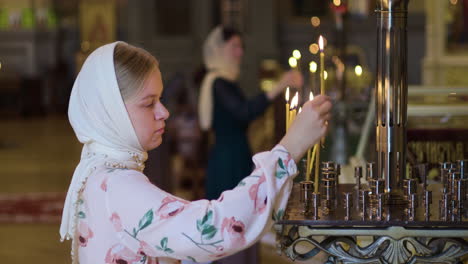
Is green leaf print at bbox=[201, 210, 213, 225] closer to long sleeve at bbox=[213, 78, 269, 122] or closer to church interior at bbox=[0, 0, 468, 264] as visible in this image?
church interior at bbox=[0, 0, 468, 264]

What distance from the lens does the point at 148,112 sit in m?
A: 2.38

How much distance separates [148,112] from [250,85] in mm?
13207

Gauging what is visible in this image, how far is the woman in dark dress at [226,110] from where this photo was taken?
248 inches

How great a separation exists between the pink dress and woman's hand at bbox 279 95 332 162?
25 mm

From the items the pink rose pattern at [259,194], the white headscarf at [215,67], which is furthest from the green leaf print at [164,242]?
the white headscarf at [215,67]

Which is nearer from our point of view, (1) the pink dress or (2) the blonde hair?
(1) the pink dress

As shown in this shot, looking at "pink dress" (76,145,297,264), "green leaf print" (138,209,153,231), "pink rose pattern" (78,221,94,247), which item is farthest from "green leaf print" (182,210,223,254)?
"pink rose pattern" (78,221,94,247)

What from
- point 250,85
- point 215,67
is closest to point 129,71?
point 215,67

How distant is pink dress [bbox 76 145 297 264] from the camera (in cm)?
215

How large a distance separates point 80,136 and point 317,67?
67cm

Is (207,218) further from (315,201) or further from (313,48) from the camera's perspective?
(313,48)

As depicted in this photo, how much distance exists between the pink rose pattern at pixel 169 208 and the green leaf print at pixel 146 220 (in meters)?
0.02

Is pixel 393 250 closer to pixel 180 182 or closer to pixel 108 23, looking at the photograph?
pixel 180 182

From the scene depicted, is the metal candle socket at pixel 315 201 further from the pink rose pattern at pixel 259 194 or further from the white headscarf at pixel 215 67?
the white headscarf at pixel 215 67
